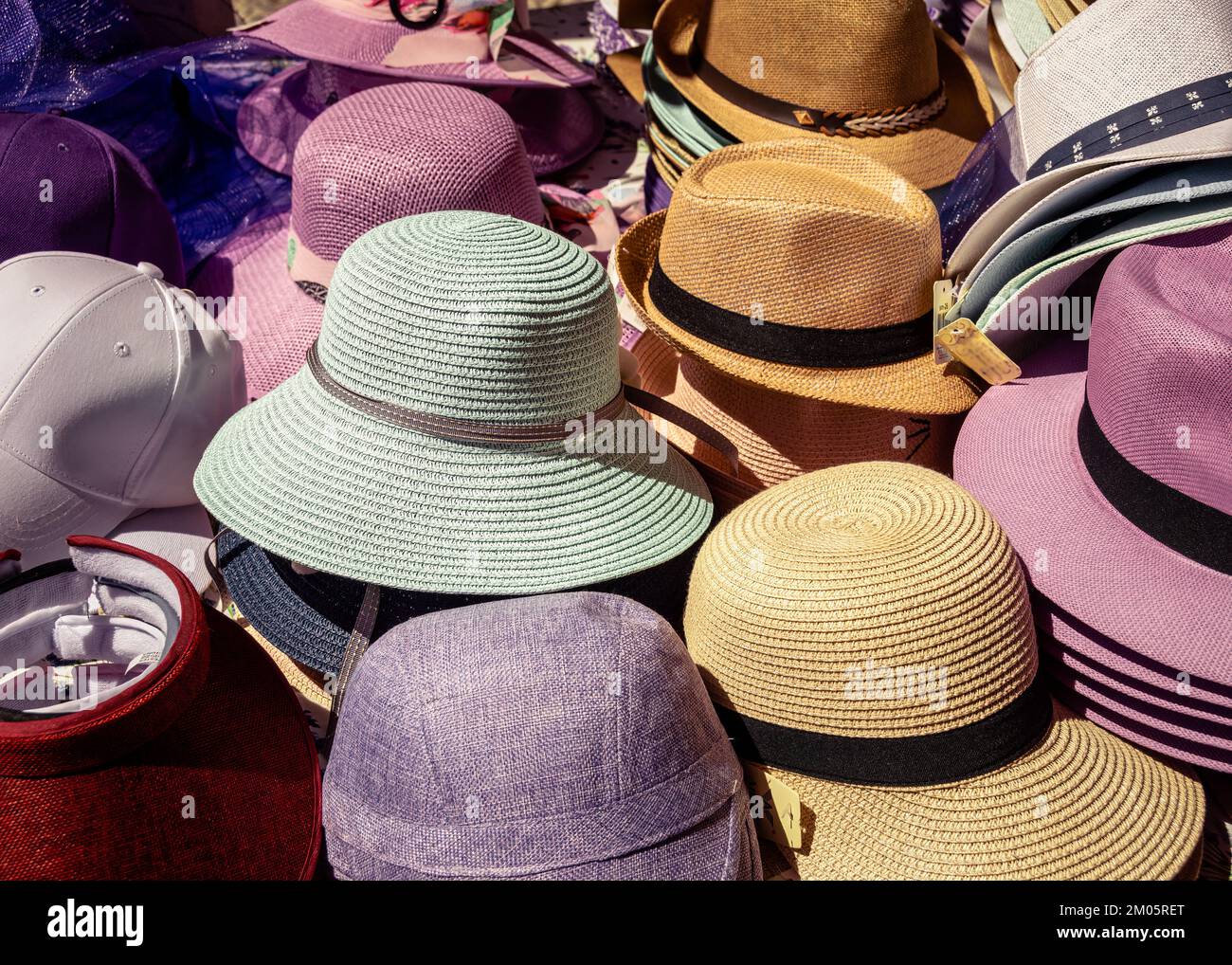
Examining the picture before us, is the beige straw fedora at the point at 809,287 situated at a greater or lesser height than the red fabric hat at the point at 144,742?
greater

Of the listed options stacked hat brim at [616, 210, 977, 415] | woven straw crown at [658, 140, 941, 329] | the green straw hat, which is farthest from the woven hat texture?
woven straw crown at [658, 140, 941, 329]

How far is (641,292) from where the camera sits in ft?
7.87

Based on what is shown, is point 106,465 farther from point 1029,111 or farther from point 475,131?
point 1029,111

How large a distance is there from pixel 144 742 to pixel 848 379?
138 centimetres

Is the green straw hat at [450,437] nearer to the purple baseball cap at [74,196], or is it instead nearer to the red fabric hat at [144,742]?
the red fabric hat at [144,742]

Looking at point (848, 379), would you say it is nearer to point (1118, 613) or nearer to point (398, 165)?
point (1118, 613)

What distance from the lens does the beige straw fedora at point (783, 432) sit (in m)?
2.19

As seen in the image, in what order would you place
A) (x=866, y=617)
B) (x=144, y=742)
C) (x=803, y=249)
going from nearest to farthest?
(x=144, y=742) < (x=866, y=617) < (x=803, y=249)

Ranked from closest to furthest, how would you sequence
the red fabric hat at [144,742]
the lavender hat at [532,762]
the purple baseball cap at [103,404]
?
1. the red fabric hat at [144,742]
2. the lavender hat at [532,762]
3. the purple baseball cap at [103,404]

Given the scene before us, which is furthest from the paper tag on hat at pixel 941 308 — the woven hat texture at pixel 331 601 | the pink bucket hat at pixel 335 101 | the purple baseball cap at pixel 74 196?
the purple baseball cap at pixel 74 196

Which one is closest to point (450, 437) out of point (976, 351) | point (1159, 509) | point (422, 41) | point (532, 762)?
point (532, 762)

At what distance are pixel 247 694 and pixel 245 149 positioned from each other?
7.78 ft

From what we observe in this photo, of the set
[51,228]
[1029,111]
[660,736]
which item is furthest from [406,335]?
[1029,111]

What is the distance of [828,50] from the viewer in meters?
2.59
